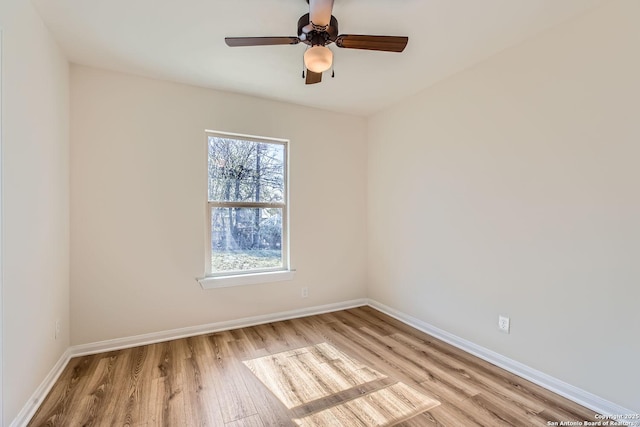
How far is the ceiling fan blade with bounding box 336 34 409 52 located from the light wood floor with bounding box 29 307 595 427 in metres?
2.30

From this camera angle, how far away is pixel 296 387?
2.12 m

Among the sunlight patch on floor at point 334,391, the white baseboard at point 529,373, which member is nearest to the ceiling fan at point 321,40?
the sunlight patch on floor at point 334,391

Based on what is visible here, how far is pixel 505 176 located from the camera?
2.38 metres

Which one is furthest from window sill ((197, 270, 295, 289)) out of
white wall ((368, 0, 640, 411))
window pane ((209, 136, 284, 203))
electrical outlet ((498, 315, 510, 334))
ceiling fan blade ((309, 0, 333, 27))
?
ceiling fan blade ((309, 0, 333, 27))

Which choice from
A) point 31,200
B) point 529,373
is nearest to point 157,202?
point 31,200

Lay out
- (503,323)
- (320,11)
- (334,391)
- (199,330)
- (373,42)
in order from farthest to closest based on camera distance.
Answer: (199,330) < (503,323) < (334,391) < (373,42) < (320,11)

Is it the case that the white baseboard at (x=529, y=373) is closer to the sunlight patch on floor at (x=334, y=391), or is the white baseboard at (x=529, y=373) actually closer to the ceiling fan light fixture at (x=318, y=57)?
the sunlight patch on floor at (x=334, y=391)

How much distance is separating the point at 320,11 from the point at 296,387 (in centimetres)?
239

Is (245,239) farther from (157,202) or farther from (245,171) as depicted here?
(157,202)

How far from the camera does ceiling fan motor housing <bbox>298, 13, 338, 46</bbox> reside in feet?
5.89

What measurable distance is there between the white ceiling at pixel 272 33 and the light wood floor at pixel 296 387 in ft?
8.27

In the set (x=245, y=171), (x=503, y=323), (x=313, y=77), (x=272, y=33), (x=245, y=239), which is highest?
(x=272, y=33)

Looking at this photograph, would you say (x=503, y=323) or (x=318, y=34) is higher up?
(x=318, y=34)

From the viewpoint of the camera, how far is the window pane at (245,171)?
3.16 meters
